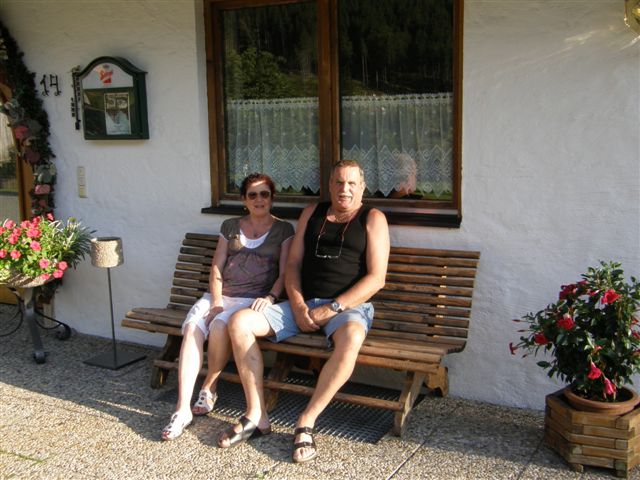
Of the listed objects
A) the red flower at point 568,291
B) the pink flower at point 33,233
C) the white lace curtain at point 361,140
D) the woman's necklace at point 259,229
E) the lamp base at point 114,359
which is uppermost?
the white lace curtain at point 361,140

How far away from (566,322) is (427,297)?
0.93 meters

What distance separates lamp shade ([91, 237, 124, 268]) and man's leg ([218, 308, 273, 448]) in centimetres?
133

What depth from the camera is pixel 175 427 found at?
349 cm

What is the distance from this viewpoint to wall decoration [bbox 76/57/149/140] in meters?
4.82

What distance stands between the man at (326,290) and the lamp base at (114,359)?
1383 mm

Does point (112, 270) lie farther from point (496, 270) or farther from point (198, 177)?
point (496, 270)

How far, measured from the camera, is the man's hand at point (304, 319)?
12.0ft

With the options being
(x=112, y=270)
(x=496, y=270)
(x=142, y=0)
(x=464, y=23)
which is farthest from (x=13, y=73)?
(x=496, y=270)

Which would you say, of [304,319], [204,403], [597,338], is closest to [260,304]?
[304,319]

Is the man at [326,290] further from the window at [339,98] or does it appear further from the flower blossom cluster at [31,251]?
the flower blossom cluster at [31,251]

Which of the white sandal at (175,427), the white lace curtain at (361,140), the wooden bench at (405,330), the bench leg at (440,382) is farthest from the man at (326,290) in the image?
the white lace curtain at (361,140)

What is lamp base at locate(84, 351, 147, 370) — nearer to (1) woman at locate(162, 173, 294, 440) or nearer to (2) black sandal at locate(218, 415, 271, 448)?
(1) woman at locate(162, 173, 294, 440)

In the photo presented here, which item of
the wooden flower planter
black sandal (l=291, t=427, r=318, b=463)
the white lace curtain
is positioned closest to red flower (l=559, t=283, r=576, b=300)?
the wooden flower planter

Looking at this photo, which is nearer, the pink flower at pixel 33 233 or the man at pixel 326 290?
the man at pixel 326 290
